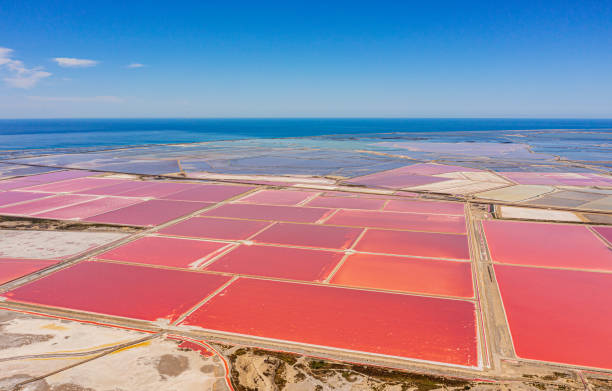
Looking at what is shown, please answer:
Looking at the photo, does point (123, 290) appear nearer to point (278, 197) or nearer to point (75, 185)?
point (278, 197)

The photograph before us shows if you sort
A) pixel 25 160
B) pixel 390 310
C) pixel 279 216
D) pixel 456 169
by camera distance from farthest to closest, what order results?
pixel 25 160, pixel 456 169, pixel 279 216, pixel 390 310

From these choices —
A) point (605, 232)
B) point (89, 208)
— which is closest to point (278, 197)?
point (89, 208)

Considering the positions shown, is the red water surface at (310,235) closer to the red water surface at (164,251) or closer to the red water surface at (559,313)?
the red water surface at (164,251)

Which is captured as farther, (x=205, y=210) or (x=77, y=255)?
(x=205, y=210)

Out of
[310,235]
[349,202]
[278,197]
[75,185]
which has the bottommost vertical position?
[310,235]

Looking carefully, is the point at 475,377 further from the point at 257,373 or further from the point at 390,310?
the point at 257,373

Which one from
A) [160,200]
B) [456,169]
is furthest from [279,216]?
[456,169]

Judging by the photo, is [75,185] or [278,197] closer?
[278,197]

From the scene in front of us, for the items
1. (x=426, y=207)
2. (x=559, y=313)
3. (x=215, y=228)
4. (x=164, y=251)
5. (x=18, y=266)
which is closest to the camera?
(x=559, y=313)
